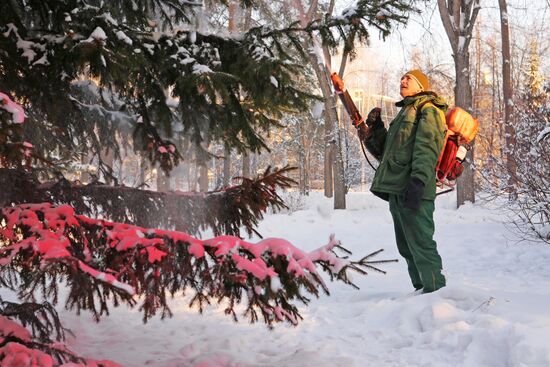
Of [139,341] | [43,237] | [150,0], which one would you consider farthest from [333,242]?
[150,0]

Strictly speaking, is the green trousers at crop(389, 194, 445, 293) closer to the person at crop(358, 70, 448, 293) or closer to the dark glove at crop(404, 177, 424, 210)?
the person at crop(358, 70, 448, 293)

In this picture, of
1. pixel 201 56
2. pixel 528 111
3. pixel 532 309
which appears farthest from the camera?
pixel 528 111

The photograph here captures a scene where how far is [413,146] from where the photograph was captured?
404cm

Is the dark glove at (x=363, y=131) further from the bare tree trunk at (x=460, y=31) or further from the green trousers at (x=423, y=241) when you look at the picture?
the bare tree trunk at (x=460, y=31)

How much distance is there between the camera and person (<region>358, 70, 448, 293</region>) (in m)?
3.85

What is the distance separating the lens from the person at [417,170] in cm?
385

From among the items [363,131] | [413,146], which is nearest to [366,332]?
[413,146]

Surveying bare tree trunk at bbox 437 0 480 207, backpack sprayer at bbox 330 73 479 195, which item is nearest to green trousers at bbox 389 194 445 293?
backpack sprayer at bbox 330 73 479 195

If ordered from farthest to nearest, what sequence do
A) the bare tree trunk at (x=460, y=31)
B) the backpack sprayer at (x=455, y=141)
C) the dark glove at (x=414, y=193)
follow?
1. the bare tree trunk at (x=460, y=31)
2. the backpack sprayer at (x=455, y=141)
3. the dark glove at (x=414, y=193)

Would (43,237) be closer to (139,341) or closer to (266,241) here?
(266,241)

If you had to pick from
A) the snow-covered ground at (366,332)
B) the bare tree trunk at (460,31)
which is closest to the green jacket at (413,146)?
the snow-covered ground at (366,332)

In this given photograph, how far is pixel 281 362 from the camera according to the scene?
321 cm

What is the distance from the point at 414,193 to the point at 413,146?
0.46 meters

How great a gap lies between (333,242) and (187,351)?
1.97 meters
